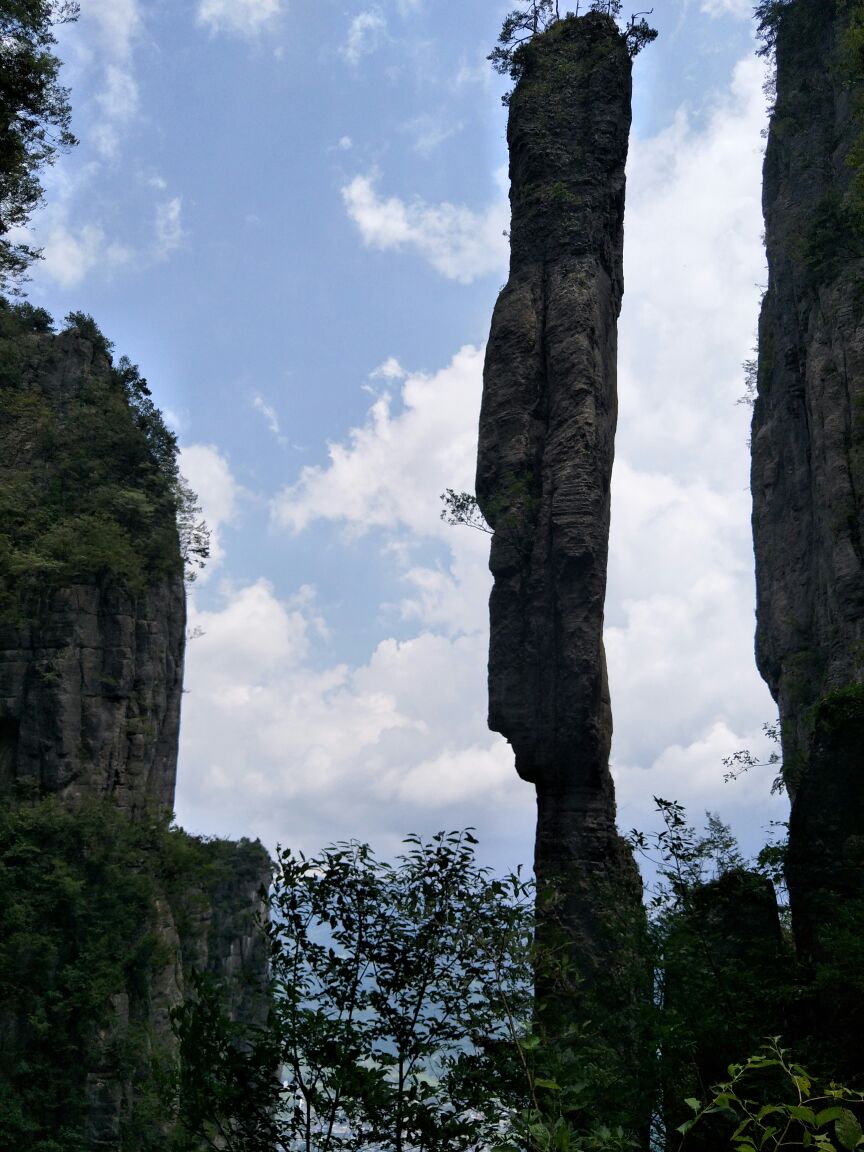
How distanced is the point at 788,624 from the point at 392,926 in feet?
111

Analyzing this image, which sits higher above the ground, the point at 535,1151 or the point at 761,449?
the point at 761,449

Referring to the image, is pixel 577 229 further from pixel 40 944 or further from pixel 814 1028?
pixel 40 944

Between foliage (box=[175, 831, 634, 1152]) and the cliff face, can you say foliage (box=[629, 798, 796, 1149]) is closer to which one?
foliage (box=[175, 831, 634, 1152])

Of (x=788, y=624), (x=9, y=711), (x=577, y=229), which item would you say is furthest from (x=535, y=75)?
(x=9, y=711)

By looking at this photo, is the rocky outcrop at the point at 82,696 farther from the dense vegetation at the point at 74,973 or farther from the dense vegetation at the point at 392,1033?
the dense vegetation at the point at 392,1033

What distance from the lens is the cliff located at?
111ft

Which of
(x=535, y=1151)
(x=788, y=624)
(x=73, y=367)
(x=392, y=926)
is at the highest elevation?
(x=73, y=367)

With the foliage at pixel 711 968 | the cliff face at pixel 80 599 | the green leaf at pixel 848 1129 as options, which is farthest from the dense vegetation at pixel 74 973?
the green leaf at pixel 848 1129

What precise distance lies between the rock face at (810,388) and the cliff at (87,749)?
907 inches

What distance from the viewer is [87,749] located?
41156 mm

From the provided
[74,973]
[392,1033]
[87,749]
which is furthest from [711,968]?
[87,749]

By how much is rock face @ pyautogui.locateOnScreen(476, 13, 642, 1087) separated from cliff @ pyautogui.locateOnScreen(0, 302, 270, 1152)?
11.3 meters

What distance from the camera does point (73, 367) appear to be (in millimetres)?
51625

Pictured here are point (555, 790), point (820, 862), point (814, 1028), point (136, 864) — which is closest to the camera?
point (814, 1028)
